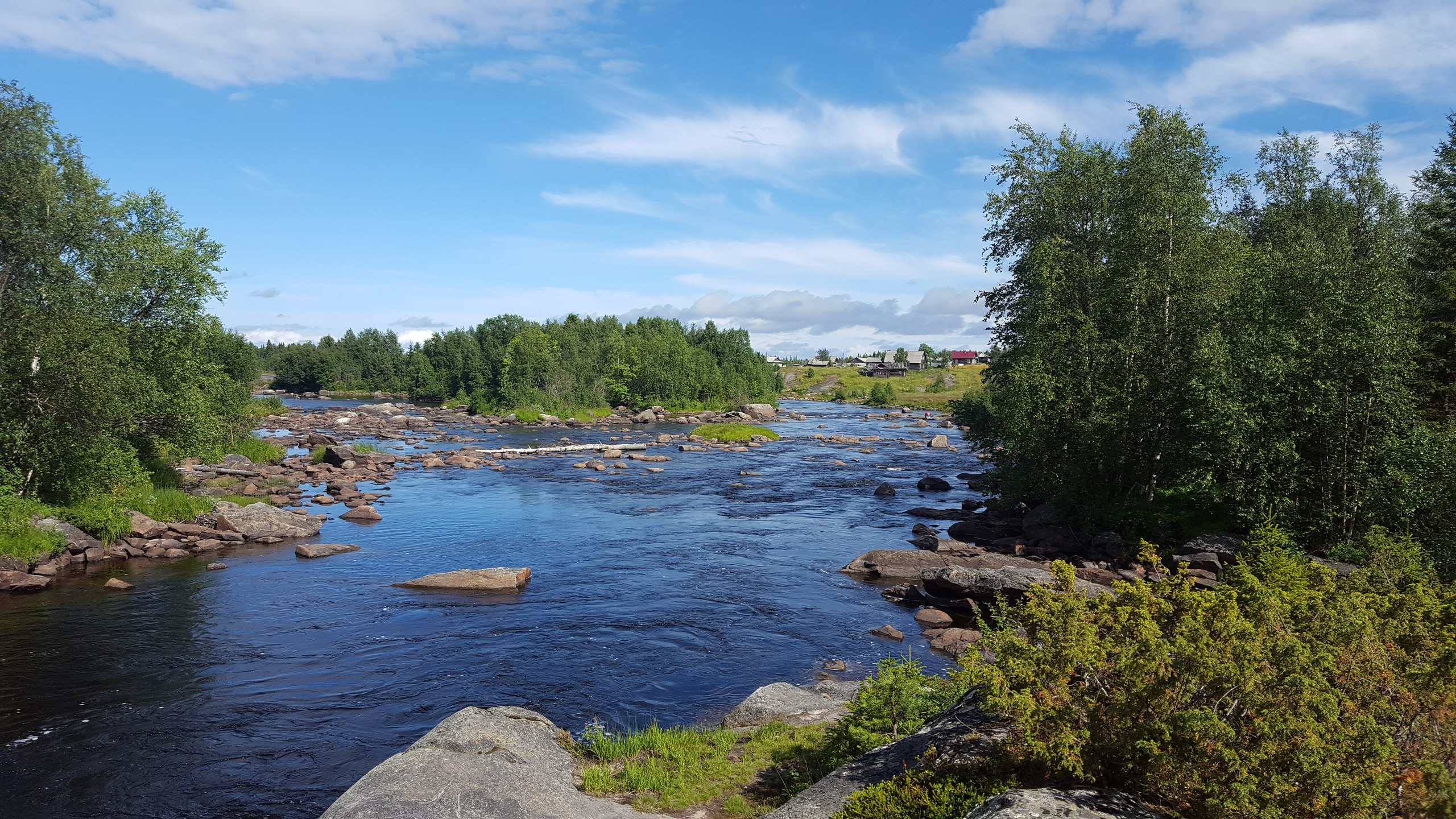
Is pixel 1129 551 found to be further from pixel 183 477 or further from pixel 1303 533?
pixel 183 477

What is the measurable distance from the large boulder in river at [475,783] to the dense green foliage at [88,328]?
88.5 feet

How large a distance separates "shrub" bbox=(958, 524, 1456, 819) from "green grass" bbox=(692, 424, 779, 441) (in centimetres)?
7564

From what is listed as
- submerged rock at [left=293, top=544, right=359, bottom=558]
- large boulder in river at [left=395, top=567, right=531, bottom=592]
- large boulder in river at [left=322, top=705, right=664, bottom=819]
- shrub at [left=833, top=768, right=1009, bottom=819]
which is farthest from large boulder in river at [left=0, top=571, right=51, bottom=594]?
shrub at [left=833, top=768, right=1009, bottom=819]

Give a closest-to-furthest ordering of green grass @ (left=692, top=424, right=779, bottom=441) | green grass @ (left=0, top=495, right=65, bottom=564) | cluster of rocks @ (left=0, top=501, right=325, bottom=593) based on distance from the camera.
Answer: cluster of rocks @ (left=0, top=501, right=325, bottom=593), green grass @ (left=0, top=495, right=65, bottom=564), green grass @ (left=692, top=424, right=779, bottom=441)

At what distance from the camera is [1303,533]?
26250mm

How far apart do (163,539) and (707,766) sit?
31896mm

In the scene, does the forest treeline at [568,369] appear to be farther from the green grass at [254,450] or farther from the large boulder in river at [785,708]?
the large boulder in river at [785,708]

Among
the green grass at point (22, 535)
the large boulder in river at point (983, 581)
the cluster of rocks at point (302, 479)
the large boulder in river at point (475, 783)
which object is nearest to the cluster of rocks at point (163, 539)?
the green grass at point (22, 535)

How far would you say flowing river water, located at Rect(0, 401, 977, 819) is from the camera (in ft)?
50.8

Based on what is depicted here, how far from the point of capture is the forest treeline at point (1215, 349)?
25.4m

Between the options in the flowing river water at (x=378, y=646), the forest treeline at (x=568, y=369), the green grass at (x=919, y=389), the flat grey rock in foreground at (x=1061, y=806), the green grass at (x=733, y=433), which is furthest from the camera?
the green grass at (x=919, y=389)

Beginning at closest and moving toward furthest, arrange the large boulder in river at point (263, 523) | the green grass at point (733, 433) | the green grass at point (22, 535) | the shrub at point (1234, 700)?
1. the shrub at point (1234, 700)
2. the green grass at point (22, 535)
3. the large boulder in river at point (263, 523)
4. the green grass at point (733, 433)

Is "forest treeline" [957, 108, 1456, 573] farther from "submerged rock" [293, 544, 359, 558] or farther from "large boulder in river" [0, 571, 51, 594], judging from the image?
"large boulder in river" [0, 571, 51, 594]

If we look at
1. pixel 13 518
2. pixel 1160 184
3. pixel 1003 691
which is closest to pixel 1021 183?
pixel 1160 184
